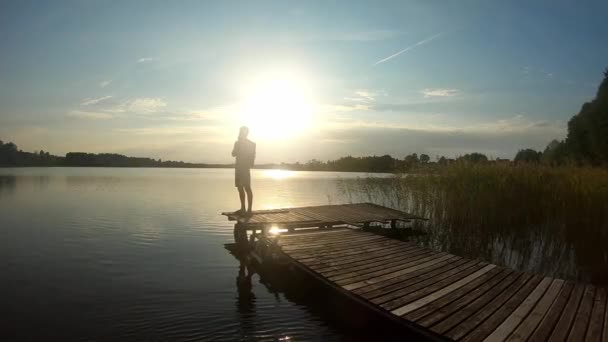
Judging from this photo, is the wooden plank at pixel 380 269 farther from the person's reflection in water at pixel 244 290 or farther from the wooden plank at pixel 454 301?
the person's reflection in water at pixel 244 290

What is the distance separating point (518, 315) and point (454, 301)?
780 millimetres

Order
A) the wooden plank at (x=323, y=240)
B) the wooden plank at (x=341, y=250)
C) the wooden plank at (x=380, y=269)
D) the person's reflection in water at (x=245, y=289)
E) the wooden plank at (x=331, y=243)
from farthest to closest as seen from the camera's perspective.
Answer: the wooden plank at (x=323, y=240) → the wooden plank at (x=331, y=243) → the wooden plank at (x=341, y=250) → the person's reflection in water at (x=245, y=289) → the wooden plank at (x=380, y=269)

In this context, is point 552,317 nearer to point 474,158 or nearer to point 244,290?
point 244,290

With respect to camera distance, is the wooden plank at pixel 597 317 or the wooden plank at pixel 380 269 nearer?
the wooden plank at pixel 597 317

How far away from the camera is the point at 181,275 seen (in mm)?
8648

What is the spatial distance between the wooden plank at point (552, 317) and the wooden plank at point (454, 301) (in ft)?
2.84

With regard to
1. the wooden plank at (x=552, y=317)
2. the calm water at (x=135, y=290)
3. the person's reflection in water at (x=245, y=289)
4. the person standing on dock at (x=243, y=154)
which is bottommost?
the person's reflection in water at (x=245, y=289)

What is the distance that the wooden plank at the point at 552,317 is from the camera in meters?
4.18

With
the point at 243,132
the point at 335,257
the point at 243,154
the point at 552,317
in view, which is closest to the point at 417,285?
the point at 552,317

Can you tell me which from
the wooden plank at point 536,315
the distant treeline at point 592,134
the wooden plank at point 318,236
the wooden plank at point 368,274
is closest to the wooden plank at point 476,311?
the wooden plank at point 536,315

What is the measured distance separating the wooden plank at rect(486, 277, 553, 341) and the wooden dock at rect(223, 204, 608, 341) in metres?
0.01

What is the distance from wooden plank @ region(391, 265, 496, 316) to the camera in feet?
16.2

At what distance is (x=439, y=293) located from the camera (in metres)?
5.56

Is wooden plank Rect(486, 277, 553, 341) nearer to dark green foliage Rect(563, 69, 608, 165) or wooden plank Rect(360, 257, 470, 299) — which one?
wooden plank Rect(360, 257, 470, 299)
